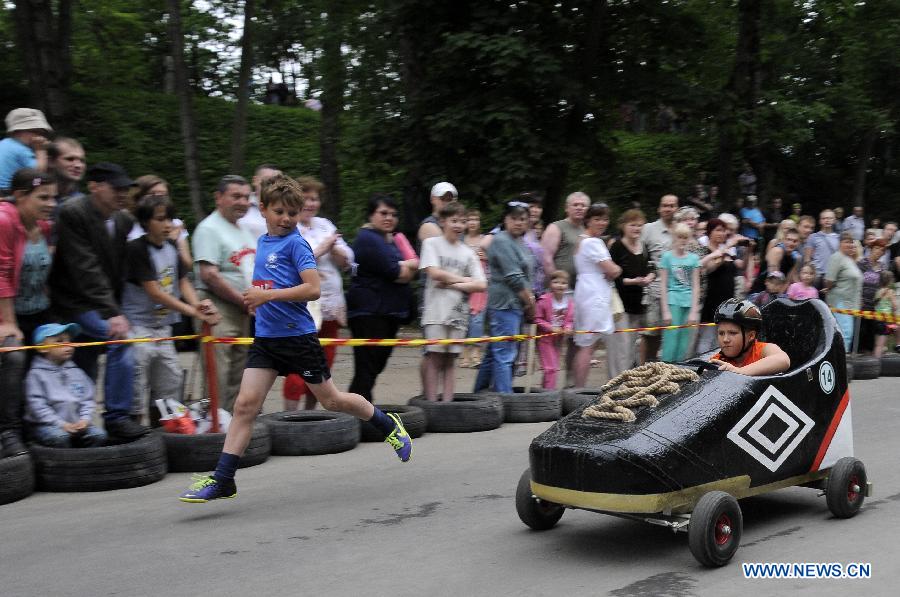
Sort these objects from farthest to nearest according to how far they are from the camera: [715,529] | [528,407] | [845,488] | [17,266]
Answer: [528,407] → [17,266] → [845,488] → [715,529]

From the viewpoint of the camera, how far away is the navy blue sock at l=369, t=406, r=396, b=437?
680cm

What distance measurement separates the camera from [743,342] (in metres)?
6.05

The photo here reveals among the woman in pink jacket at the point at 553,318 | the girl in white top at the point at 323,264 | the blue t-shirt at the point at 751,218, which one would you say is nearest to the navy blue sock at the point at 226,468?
the girl in white top at the point at 323,264

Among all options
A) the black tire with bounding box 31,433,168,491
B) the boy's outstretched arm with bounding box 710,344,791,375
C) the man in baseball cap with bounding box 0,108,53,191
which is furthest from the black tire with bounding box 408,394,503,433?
the man in baseball cap with bounding box 0,108,53,191

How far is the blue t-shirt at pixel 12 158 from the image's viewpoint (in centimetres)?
743

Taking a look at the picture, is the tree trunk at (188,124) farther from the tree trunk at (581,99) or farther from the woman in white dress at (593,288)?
the woman in white dress at (593,288)

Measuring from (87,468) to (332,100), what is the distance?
12534mm

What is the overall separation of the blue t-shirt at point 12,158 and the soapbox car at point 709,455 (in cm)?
435

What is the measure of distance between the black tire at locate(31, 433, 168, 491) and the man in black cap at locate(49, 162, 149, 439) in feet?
1.32

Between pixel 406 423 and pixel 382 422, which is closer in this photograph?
pixel 382 422

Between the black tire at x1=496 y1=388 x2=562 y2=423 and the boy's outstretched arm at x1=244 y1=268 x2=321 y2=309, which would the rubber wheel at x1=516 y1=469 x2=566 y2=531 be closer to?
the boy's outstretched arm at x1=244 y1=268 x2=321 y2=309

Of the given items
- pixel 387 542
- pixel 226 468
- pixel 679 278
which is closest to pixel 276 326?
pixel 226 468

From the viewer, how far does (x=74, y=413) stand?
715 centimetres

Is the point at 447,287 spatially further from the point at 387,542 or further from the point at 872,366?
the point at 872,366
